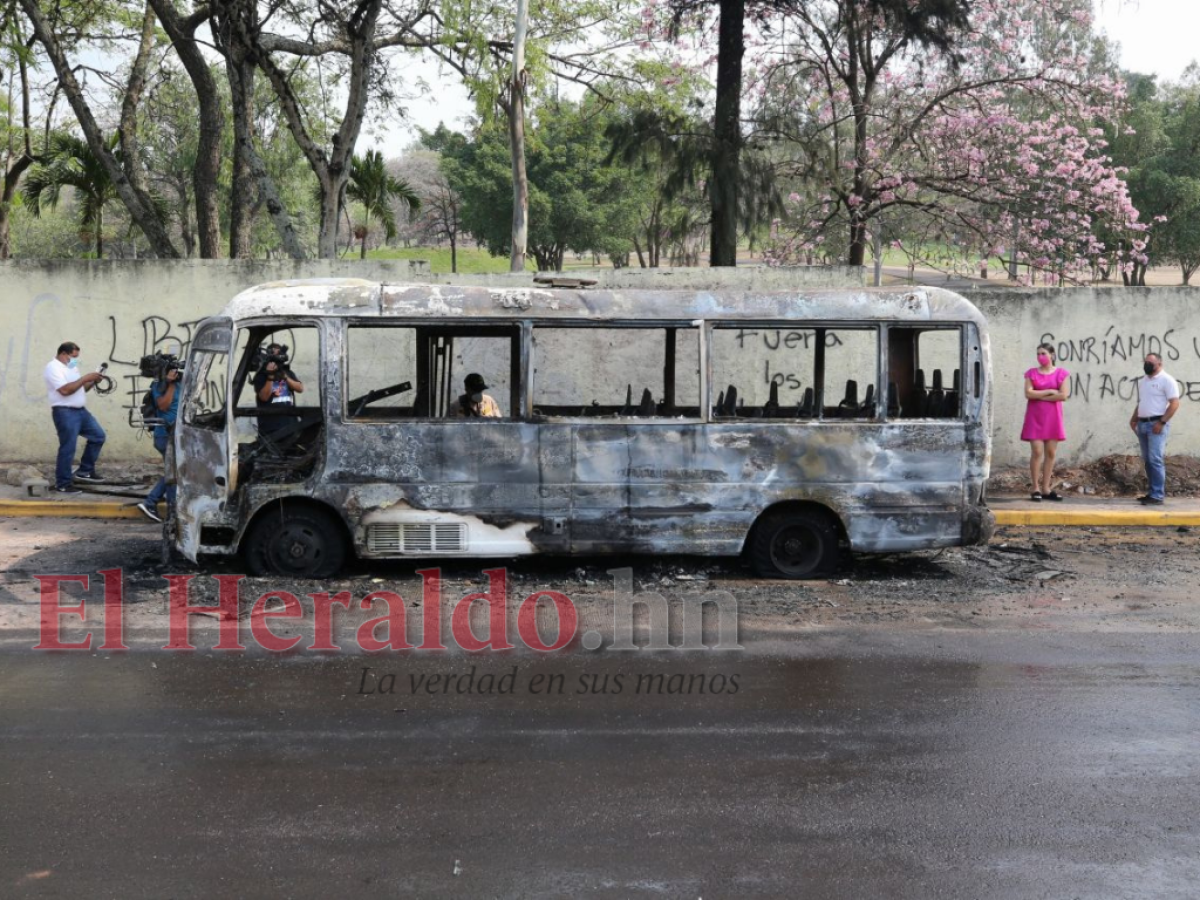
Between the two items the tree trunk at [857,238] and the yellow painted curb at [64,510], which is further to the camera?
the tree trunk at [857,238]

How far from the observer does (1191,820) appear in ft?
16.0

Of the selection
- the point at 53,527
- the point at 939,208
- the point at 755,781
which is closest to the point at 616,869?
the point at 755,781

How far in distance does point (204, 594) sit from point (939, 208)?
47.1ft

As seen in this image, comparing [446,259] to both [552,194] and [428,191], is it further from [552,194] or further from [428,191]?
[552,194]

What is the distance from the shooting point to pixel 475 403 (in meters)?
9.38

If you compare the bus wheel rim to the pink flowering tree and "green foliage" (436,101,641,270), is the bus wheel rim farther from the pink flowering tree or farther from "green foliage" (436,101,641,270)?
"green foliage" (436,101,641,270)

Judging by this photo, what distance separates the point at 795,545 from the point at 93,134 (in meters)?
12.8

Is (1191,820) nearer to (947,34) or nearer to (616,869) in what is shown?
(616,869)

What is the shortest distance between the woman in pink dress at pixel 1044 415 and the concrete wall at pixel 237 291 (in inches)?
47.4

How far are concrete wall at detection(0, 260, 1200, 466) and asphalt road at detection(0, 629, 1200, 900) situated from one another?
7.36 metres

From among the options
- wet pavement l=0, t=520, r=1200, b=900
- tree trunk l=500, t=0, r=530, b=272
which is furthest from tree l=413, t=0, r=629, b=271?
wet pavement l=0, t=520, r=1200, b=900

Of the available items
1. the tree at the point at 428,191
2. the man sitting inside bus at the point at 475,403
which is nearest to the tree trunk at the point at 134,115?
the man sitting inside bus at the point at 475,403

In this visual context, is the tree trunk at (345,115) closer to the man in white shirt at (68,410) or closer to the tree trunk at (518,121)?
the tree trunk at (518,121)

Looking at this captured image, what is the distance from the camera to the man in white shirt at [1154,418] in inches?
493
